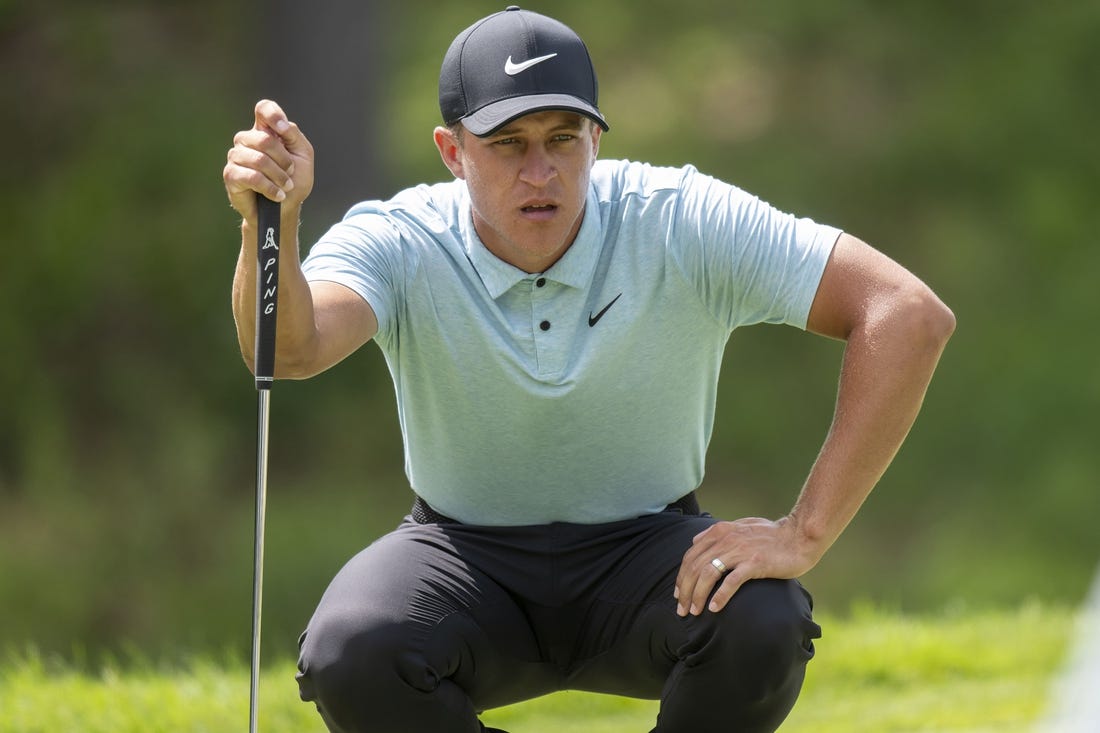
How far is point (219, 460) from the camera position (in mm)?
8914

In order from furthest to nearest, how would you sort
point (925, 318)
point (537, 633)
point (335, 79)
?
point (335, 79) → point (537, 633) → point (925, 318)

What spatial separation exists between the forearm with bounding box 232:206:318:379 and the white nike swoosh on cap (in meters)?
0.54

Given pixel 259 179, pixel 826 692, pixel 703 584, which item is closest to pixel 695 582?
pixel 703 584

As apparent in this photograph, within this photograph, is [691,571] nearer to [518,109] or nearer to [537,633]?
[537,633]

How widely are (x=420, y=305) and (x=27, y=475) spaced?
6.52 m

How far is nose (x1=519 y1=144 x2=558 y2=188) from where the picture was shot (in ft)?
9.91

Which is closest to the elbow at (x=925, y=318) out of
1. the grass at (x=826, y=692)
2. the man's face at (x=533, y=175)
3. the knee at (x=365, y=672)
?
the man's face at (x=533, y=175)

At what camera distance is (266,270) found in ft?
8.85

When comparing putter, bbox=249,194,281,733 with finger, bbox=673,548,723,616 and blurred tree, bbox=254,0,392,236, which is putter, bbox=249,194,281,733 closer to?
finger, bbox=673,548,723,616

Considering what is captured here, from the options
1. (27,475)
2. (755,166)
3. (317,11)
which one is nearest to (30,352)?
(27,475)

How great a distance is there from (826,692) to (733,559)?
1.71m

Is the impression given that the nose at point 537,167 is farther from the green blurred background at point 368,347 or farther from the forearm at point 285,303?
the green blurred background at point 368,347

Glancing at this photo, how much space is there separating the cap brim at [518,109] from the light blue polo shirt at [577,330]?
26 cm

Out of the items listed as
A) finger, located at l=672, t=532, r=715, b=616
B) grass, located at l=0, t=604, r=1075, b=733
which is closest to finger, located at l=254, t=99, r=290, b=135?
finger, located at l=672, t=532, r=715, b=616
